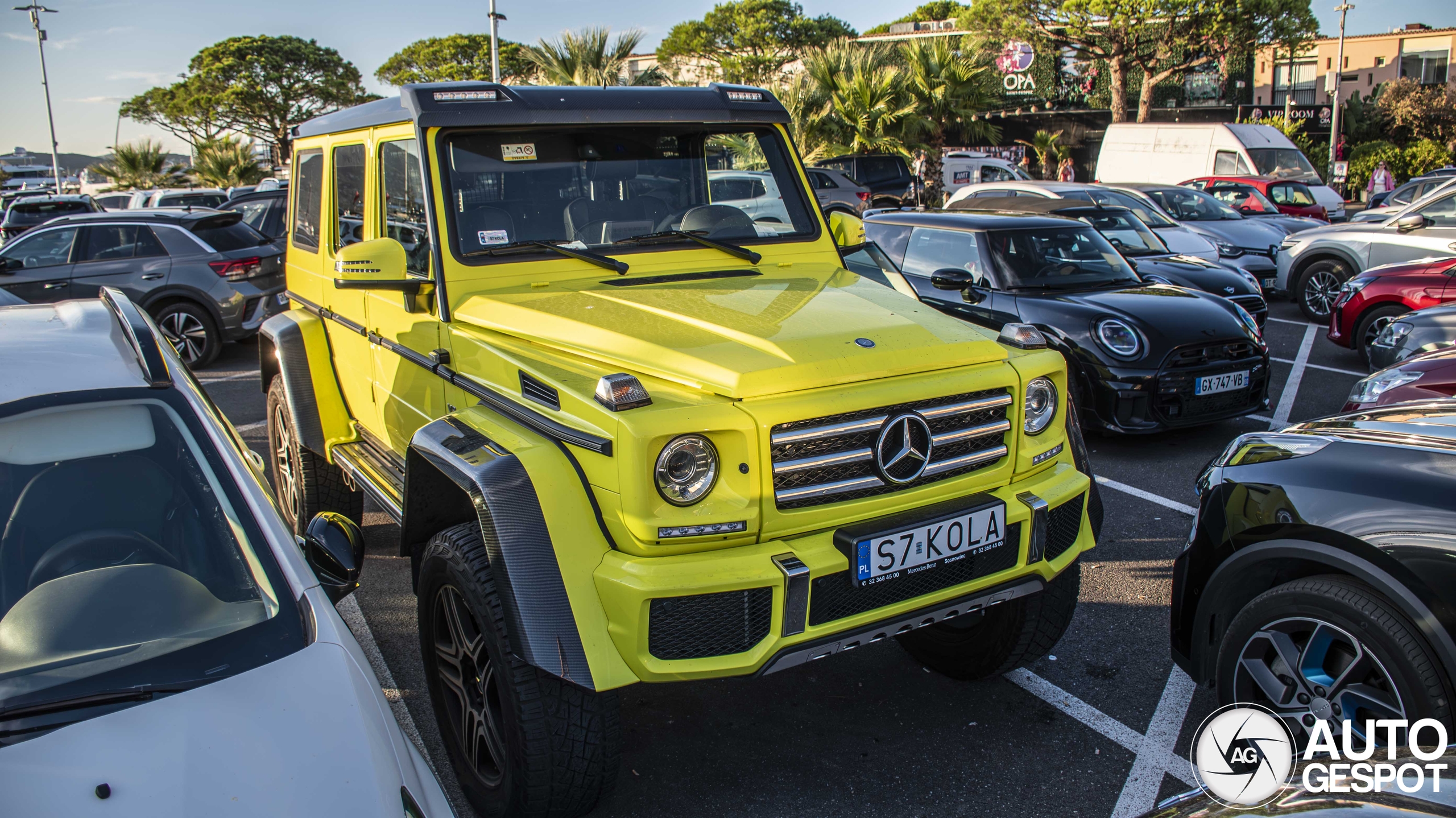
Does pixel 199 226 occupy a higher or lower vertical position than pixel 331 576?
higher

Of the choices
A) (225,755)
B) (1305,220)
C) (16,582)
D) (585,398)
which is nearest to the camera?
(225,755)

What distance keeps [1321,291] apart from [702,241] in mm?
10475

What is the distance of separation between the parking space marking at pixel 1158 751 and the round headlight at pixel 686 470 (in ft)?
5.49

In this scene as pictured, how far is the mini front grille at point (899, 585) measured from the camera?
2605 millimetres

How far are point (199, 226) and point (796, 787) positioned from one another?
1037cm

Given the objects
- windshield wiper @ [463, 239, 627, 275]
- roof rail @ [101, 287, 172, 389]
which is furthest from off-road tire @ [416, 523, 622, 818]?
windshield wiper @ [463, 239, 627, 275]

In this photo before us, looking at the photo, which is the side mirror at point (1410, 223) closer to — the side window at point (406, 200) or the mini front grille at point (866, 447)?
the mini front grille at point (866, 447)

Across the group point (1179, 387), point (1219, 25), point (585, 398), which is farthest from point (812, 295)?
point (1219, 25)

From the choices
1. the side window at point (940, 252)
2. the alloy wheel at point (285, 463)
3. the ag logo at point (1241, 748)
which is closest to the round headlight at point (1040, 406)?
the ag logo at point (1241, 748)

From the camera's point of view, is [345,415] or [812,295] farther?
[345,415]

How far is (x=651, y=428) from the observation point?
2.45m

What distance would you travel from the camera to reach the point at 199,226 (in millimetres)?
10773

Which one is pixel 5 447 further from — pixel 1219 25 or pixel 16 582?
pixel 1219 25

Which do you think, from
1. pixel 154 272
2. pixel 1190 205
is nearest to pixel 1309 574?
pixel 154 272
